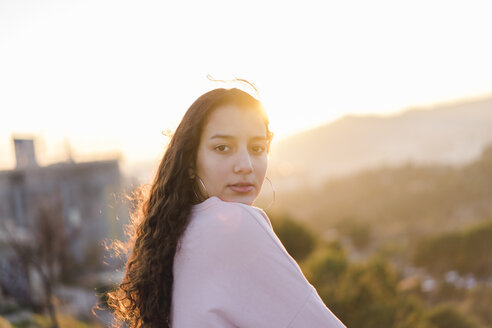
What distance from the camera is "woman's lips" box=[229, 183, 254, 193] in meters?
1.27

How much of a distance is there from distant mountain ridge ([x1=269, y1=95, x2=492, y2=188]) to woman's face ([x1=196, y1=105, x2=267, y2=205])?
215 ft

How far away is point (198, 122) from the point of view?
1.29 metres

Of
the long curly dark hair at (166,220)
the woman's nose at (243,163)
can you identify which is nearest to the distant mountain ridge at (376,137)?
the long curly dark hair at (166,220)

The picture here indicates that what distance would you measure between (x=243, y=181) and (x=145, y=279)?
16.5 inches

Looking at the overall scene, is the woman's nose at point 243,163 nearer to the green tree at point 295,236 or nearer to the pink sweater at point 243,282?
the pink sweater at point 243,282

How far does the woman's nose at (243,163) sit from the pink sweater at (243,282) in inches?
7.6

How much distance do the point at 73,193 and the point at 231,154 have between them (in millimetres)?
22351

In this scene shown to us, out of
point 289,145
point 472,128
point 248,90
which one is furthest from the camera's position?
point 289,145

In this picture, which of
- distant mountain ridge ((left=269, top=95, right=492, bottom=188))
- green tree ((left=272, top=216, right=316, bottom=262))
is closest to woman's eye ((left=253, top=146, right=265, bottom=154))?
green tree ((left=272, top=216, right=316, bottom=262))

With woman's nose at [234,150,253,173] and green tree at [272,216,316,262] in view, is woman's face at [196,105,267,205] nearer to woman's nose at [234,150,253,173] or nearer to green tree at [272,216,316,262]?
woman's nose at [234,150,253,173]

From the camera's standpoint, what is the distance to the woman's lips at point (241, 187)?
1271mm

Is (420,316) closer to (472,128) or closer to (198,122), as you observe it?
(198,122)

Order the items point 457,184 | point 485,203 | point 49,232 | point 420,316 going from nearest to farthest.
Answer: point 420,316 < point 49,232 < point 485,203 < point 457,184

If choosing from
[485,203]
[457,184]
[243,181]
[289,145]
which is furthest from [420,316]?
[289,145]
